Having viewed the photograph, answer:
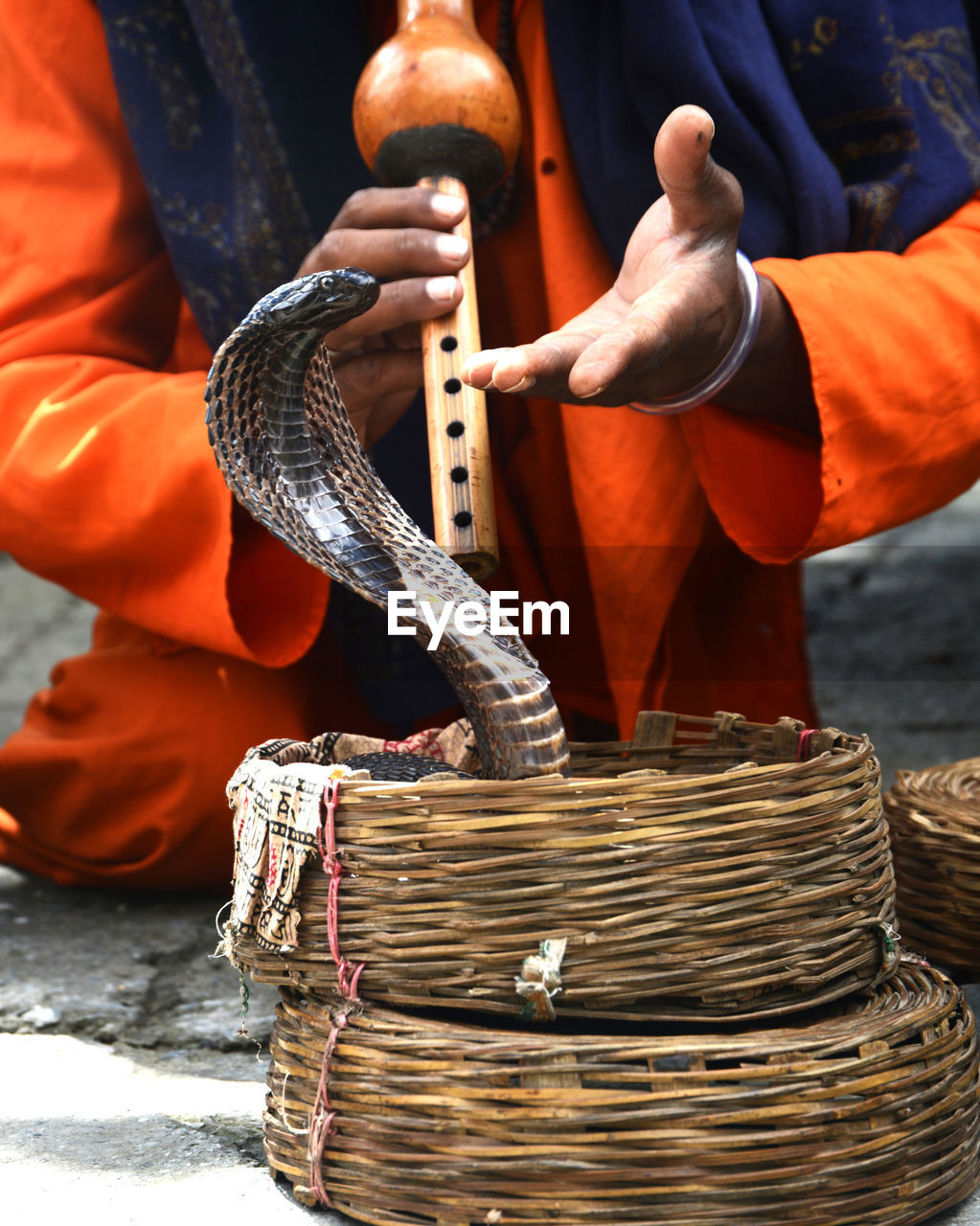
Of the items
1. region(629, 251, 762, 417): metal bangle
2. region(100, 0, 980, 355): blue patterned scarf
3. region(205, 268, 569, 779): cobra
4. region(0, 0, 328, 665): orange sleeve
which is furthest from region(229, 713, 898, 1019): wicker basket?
region(100, 0, 980, 355): blue patterned scarf

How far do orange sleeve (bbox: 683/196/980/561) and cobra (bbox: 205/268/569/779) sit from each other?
50 cm

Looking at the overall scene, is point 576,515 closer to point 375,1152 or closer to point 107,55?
point 107,55

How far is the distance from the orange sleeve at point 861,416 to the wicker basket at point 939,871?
0.31m

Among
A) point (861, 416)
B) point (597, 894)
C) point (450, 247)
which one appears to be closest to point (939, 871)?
point (861, 416)

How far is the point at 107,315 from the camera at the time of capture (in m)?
1.90

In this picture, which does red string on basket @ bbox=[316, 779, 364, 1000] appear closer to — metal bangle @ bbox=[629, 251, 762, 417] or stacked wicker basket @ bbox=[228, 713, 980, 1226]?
stacked wicker basket @ bbox=[228, 713, 980, 1226]

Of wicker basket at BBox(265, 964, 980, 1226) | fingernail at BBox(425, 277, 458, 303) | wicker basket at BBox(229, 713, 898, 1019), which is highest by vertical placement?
fingernail at BBox(425, 277, 458, 303)

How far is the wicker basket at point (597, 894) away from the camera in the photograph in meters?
0.97

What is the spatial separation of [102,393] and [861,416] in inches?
37.3

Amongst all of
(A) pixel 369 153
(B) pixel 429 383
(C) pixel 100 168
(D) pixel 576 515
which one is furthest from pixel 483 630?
(C) pixel 100 168

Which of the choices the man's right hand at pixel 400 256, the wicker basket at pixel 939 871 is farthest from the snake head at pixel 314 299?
the wicker basket at pixel 939 871

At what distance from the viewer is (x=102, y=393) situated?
173cm

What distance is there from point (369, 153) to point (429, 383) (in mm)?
271

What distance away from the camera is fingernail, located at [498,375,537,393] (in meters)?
1.06
